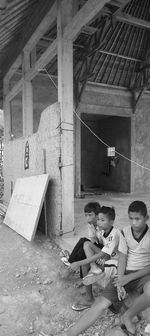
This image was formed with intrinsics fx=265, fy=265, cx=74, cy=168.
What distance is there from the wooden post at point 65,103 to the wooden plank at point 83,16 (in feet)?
0.47

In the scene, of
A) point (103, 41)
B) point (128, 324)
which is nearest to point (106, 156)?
point (103, 41)

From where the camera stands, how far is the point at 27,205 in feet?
16.8

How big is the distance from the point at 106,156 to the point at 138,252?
1070cm

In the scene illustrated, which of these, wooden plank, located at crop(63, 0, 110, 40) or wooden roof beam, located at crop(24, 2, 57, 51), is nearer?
wooden plank, located at crop(63, 0, 110, 40)

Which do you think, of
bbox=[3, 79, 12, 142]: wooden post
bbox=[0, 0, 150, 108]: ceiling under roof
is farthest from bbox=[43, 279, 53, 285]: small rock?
bbox=[3, 79, 12, 142]: wooden post

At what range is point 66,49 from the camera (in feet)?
14.8

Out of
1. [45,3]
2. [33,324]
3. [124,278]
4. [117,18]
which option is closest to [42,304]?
[33,324]

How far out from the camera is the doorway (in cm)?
1102

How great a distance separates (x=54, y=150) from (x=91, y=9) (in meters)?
2.26

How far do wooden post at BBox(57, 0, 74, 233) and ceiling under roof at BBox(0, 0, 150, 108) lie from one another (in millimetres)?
703

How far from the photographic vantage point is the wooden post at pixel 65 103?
4.48m

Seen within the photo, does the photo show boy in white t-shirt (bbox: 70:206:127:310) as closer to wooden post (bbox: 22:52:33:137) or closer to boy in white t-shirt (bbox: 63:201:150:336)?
boy in white t-shirt (bbox: 63:201:150:336)

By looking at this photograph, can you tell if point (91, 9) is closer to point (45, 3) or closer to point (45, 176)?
point (45, 3)

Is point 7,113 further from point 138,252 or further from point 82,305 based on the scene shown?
point 138,252
